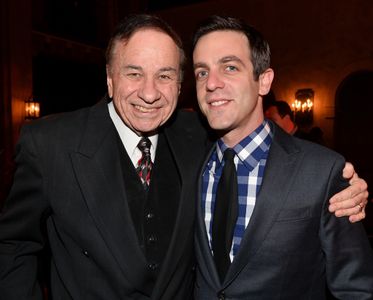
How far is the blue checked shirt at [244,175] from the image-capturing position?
1680 millimetres

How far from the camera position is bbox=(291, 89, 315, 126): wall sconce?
789 centimetres

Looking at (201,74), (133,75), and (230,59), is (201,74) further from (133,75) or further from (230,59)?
(133,75)

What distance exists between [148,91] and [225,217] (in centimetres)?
68

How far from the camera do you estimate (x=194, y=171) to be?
184 cm

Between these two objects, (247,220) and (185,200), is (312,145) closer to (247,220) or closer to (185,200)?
(247,220)

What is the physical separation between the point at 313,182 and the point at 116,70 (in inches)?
41.2

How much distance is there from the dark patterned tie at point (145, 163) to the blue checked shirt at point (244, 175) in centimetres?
28

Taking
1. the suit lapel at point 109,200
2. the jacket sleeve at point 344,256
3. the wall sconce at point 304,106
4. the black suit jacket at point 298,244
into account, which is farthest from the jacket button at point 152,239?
the wall sconce at point 304,106

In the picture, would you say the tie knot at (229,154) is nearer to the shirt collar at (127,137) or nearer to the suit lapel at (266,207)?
the suit lapel at (266,207)

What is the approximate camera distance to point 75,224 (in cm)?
155

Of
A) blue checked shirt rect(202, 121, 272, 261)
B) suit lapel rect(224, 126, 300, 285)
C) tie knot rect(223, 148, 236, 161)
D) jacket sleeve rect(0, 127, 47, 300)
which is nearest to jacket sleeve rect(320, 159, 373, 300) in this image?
suit lapel rect(224, 126, 300, 285)

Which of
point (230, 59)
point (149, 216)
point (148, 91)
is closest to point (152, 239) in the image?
point (149, 216)

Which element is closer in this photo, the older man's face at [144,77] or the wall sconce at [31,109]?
the older man's face at [144,77]

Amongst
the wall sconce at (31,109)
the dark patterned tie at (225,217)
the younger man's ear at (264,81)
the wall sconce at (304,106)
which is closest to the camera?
the dark patterned tie at (225,217)
